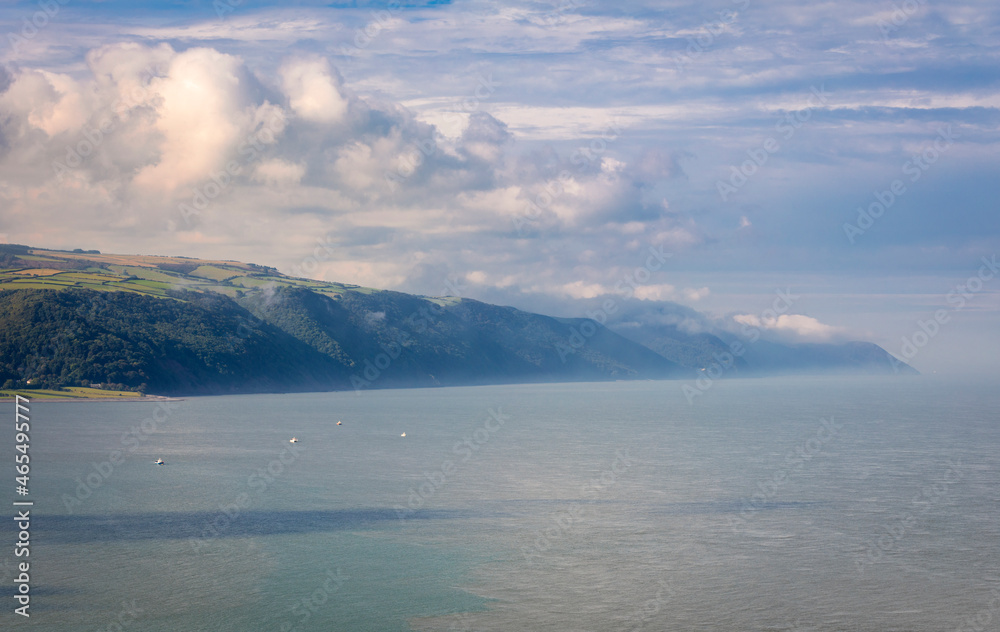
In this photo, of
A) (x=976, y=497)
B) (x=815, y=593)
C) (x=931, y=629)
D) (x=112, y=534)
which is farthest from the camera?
(x=976, y=497)

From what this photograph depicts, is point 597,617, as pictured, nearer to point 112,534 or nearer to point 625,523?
point 625,523

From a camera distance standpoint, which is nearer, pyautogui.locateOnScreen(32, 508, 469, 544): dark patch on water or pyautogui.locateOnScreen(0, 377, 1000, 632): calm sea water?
pyautogui.locateOnScreen(0, 377, 1000, 632): calm sea water

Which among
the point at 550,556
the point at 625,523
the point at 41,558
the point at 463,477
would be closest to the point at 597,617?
the point at 550,556

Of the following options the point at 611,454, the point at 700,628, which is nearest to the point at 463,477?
the point at 611,454

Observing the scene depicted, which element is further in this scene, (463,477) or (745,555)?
(463,477)

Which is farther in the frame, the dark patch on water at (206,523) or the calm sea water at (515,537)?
the dark patch on water at (206,523)

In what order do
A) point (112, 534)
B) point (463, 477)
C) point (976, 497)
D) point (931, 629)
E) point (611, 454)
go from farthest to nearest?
point (611, 454)
point (463, 477)
point (976, 497)
point (112, 534)
point (931, 629)

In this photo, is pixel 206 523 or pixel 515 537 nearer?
pixel 515 537
